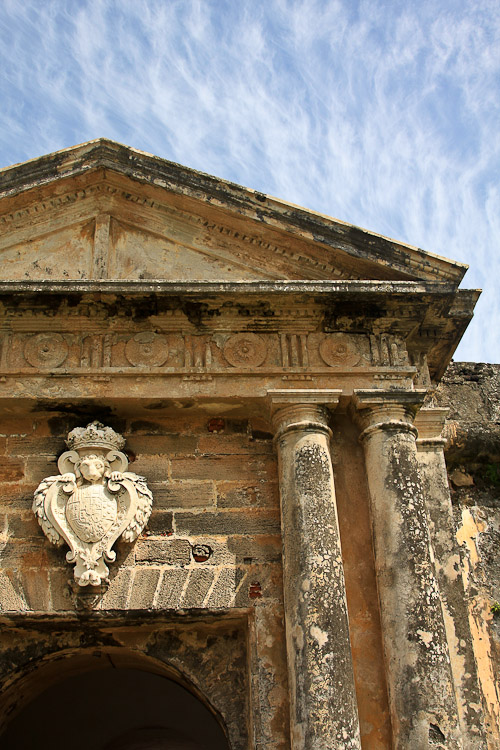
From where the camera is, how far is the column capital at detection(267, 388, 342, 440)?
5.46 meters

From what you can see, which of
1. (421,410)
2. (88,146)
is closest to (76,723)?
(421,410)

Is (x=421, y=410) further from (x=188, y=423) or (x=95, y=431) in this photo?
(x=95, y=431)

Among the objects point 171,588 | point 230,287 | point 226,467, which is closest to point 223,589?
point 171,588

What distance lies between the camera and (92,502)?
5.20 meters

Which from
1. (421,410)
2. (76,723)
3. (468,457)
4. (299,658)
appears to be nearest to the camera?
(299,658)

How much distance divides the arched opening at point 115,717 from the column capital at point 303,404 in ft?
10.0

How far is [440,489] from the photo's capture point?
5.88 metres

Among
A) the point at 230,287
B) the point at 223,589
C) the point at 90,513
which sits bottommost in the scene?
the point at 223,589

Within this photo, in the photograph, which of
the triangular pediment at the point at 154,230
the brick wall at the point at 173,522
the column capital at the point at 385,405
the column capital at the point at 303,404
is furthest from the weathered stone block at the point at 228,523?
the triangular pediment at the point at 154,230

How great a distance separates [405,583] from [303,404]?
4.69ft

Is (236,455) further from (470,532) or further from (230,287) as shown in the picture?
(470,532)

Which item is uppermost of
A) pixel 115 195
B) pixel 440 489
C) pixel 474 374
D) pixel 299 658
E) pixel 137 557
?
pixel 115 195

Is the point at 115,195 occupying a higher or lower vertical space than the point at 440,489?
higher

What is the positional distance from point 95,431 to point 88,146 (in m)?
2.39
